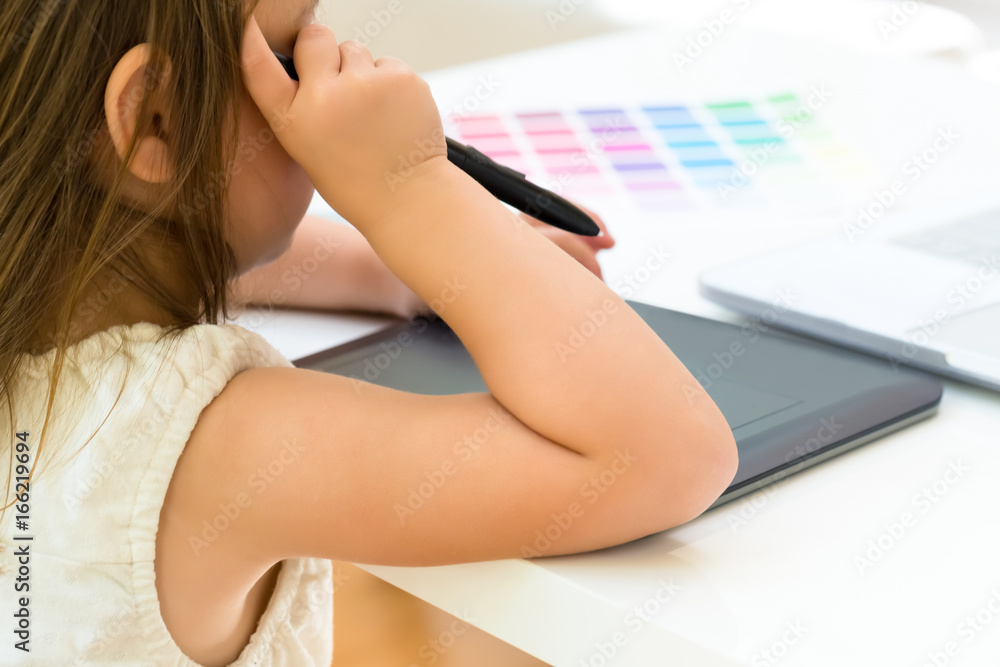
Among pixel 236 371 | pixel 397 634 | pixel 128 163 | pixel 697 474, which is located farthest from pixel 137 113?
pixel 397 634

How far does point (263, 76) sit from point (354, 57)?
59mm

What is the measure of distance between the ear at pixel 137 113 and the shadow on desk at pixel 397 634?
399 millimetres

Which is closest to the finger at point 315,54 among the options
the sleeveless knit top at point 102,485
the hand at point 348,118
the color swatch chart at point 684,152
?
the hand at point 348,118

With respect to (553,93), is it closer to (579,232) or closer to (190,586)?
(579,232)

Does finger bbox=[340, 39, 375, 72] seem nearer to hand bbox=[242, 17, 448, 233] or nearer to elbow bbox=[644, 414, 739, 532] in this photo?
hand bbox=[242, 17, 448, 233]

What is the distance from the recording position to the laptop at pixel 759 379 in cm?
54

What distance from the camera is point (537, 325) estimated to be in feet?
1.63

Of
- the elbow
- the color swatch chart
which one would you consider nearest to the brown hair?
the elbow

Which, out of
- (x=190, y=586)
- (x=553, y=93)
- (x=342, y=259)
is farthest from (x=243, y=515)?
(x=553, y=93)

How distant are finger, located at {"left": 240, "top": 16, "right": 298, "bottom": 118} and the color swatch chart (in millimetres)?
492

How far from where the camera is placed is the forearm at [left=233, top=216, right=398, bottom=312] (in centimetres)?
79

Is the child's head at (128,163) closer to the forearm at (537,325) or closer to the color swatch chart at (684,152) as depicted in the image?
the forearm at (537,325)

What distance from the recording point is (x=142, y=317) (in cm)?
54

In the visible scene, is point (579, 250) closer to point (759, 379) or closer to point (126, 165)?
point (759, 379)
